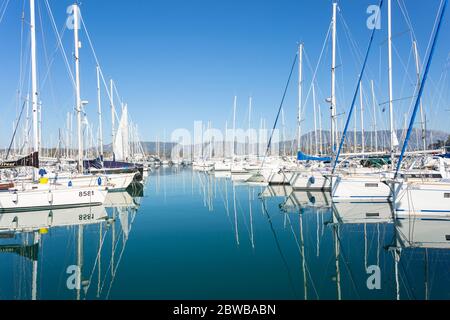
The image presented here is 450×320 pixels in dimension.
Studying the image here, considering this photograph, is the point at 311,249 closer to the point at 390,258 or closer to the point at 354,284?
the point at 390,258

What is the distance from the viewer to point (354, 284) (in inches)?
341

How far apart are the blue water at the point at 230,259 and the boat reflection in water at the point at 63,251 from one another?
35 millimetres

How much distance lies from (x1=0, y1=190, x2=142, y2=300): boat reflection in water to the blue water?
35mm

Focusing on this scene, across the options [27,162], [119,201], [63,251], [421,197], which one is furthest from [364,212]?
[27,162]

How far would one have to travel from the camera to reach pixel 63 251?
12.0 metres

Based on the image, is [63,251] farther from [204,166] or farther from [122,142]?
[204,166]

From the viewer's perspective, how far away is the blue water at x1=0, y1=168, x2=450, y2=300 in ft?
27.4

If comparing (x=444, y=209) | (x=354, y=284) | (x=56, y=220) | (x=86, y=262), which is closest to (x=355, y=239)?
(x=354, y=284)

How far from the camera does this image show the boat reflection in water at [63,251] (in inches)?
341

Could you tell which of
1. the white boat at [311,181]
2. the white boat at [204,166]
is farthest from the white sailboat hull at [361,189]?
the white boat at [204,166]

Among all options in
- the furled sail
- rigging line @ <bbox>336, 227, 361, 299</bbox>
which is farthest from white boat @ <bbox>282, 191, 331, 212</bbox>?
the furled sail

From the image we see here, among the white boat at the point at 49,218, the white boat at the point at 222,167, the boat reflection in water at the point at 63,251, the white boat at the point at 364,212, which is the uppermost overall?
the white boat at the point at 222,167

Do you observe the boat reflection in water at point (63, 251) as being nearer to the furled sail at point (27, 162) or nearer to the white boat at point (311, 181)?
the furled sail at point (27, 162)

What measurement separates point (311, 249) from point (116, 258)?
6.88 metres
